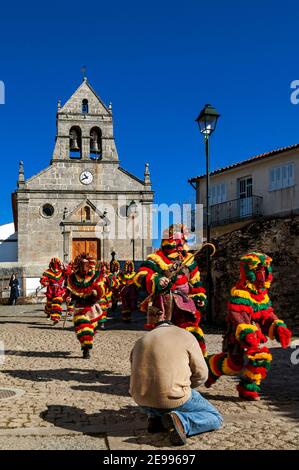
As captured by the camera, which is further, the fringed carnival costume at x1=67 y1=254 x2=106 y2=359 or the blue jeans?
the fringed carnival costume at x1=67 y1=254 x2=106 y2=359

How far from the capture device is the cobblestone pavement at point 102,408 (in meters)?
4.61

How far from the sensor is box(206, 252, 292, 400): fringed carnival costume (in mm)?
6062

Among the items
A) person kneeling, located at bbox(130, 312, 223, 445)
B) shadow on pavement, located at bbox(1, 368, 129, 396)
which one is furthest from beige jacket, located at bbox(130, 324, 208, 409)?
shadow on pavement, located at bbox(1, 368, 129, 396)

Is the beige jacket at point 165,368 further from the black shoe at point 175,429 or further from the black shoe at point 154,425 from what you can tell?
the black shoe at point 154,425

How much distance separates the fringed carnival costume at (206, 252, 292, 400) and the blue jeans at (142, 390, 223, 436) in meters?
1.34

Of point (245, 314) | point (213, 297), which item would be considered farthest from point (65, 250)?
point (245, 314)

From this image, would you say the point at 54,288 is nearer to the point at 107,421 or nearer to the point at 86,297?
the point at 86,297

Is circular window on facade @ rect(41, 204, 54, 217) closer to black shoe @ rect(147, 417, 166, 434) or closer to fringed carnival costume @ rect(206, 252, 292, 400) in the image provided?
fringed carnival costume @ rect(206, 252, 292, 400)

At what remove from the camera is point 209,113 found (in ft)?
44.5

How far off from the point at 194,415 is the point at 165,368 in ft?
1.71

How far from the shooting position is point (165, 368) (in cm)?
450

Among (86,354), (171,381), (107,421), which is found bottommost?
(86,354)

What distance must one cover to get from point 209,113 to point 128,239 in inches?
895

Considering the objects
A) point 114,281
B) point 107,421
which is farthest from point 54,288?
point 107,421
